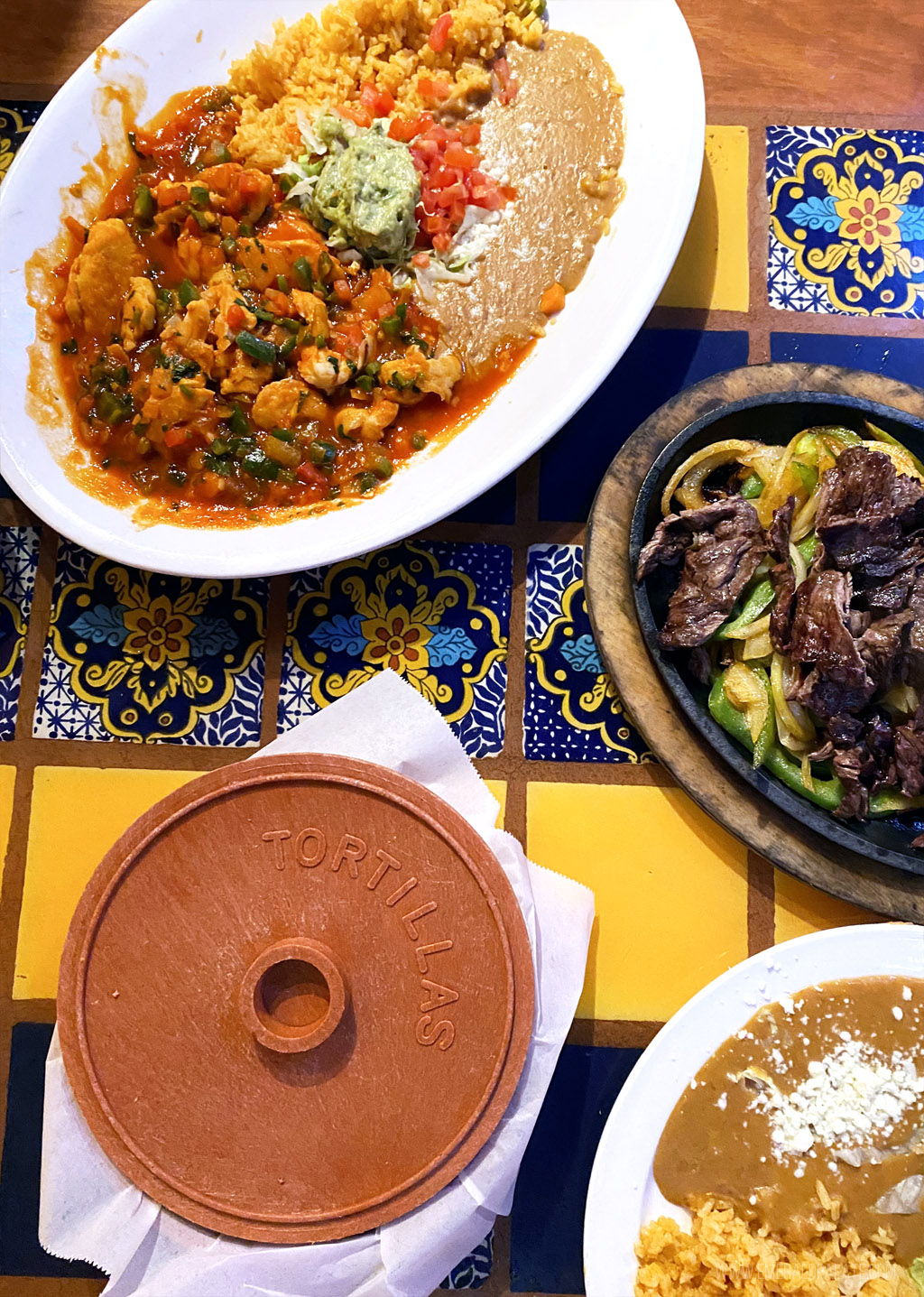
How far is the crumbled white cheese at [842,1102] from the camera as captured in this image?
2.27 metres

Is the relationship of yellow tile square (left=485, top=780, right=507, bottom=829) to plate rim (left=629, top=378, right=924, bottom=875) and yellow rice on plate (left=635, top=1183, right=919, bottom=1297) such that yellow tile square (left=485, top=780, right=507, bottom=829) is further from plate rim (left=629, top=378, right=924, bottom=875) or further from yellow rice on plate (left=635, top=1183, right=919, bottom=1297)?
yellow rice on plate (left=635, top=1183, right=919, bottom=1297)

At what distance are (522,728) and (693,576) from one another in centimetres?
62

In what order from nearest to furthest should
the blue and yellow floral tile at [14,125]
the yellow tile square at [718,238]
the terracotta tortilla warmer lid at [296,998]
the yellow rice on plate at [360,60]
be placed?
the terracotta tortilla warmer lid at [296,998]
the yellow rice on plate at [360,60]
the yellow tile square at [718,238]
the blue and yellow floral tile at [14,125]

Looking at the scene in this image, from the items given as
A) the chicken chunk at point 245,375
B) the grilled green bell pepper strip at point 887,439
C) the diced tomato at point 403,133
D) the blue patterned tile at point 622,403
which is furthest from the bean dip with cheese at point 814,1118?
the diced tomato at point 403,133

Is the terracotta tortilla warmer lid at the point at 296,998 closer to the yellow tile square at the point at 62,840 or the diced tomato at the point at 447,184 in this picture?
A: the yellow tile square at the point at 62,840

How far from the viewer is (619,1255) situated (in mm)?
2258

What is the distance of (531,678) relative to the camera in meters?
2.60

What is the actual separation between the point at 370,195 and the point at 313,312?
0.34m

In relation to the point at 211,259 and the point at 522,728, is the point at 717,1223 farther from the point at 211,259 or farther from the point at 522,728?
the point at 211,259

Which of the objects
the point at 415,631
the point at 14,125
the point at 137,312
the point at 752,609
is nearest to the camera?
the point at 752,609

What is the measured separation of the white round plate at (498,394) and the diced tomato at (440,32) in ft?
1.27

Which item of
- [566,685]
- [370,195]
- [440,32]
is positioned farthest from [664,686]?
[440,32]

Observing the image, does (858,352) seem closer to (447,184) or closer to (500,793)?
(447,184)

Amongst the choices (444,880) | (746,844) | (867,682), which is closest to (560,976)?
(444,880)
